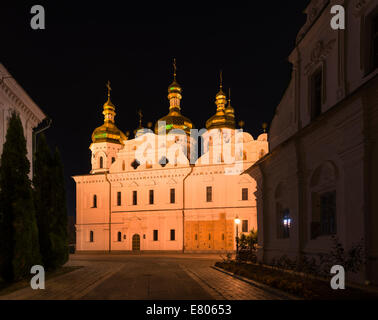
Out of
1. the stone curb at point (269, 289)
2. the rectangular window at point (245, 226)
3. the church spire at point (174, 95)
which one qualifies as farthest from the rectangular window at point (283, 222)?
the church spire at point (174, 95)

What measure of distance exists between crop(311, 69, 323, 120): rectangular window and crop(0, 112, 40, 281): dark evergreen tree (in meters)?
10.7

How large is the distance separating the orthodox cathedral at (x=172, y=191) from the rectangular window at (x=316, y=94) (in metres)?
21.3

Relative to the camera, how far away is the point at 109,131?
1957 inches

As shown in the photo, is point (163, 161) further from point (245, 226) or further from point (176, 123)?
point (245, 226)

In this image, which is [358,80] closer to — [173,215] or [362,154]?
[362,154]

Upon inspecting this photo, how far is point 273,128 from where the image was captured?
69.0ft

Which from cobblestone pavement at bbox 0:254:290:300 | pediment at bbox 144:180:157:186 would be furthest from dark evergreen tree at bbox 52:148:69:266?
pediment at bbox 144:180:157:186

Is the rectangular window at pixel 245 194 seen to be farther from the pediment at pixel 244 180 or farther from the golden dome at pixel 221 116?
the golden dome at pixel 221 116

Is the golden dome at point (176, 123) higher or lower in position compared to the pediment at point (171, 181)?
higher

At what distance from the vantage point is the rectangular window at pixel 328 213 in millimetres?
13779

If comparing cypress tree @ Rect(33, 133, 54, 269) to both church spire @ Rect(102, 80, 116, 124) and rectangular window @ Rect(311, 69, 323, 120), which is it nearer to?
rectangular window @ Rect(311, 69, 323, 120)

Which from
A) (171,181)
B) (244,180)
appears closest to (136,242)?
(171,181)

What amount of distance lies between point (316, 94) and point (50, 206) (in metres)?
12.1

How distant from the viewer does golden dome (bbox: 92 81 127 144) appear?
4938 centimetres
